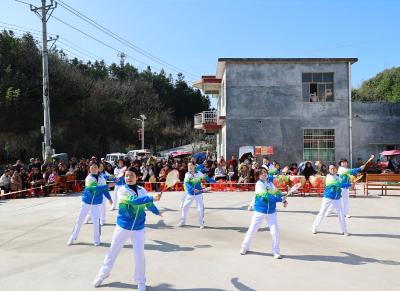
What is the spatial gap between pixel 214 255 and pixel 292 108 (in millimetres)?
A: 21246

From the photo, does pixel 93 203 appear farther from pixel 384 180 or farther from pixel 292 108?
pixel 292 108

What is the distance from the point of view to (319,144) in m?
28.6

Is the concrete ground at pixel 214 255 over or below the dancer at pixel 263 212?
below

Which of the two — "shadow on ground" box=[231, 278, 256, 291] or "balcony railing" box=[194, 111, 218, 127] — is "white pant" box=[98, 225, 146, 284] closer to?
"shadow on ground" box=[231, 278, 256, 291]

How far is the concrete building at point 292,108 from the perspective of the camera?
2841 centimetres

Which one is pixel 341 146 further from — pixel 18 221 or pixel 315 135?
pixel 18 221

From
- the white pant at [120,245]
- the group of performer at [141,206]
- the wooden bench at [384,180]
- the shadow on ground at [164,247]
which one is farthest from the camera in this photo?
the wooden bench at [384,180]

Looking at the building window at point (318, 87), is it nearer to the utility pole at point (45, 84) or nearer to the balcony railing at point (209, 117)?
the balcony railing at point (209, 117)

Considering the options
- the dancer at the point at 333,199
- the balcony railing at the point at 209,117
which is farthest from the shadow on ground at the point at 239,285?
the balcony railing at the point at 209,117

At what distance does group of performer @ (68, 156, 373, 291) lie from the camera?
6883mm

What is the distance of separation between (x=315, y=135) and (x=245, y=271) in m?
22.4

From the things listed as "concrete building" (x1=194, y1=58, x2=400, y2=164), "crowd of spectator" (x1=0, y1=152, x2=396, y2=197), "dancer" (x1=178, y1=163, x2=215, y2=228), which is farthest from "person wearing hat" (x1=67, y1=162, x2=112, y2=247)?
"concrete building" (x1=194, y1=58, x2=400, y2=164)

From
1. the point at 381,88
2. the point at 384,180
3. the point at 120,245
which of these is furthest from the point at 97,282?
the point at 381,88

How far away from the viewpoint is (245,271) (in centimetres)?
755
